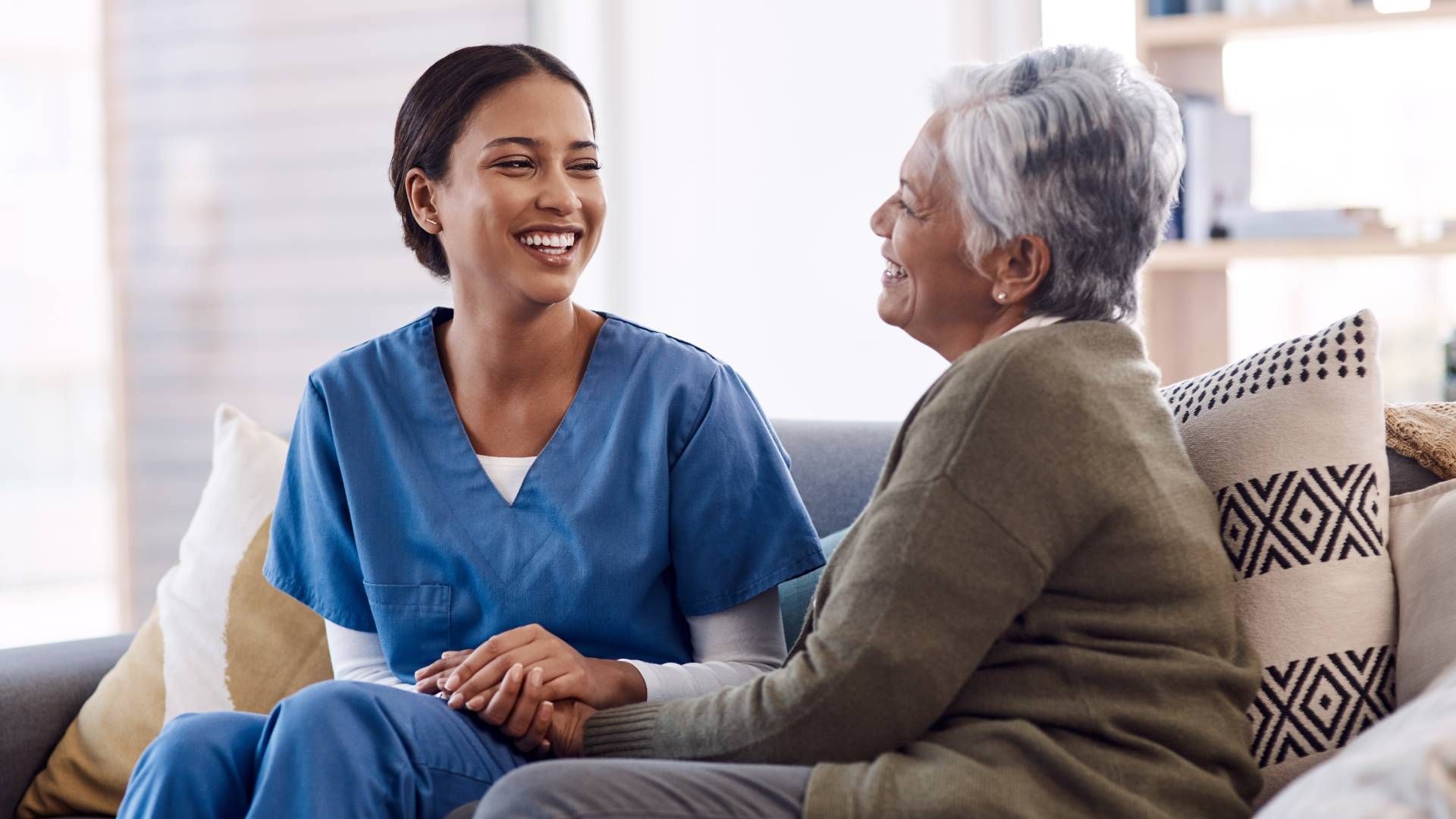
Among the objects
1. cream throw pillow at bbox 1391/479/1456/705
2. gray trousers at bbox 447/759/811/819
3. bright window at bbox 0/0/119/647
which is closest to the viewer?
gray trousers at bbox 447/759/811/819

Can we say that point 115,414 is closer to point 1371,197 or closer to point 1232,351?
point 1232,351

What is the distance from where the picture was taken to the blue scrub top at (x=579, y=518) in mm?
1529

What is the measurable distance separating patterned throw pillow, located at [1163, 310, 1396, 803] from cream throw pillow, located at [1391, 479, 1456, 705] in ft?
0.07

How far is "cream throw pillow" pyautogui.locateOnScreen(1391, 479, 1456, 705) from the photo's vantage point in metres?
1.25

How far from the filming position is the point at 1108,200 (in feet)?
4.20

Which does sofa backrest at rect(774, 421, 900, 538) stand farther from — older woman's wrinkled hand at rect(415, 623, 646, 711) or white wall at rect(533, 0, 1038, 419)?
white wall at rect(533, 0, 1038, 419)

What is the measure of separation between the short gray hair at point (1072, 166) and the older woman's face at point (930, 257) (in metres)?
0.02

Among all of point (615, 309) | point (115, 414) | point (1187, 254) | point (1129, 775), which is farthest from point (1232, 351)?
point (115, 414)

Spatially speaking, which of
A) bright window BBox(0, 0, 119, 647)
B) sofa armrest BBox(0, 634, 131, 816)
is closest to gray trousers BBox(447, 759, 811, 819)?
sofa armrest BBox(0, 634, 131, 816)

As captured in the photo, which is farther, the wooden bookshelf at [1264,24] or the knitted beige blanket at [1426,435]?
the wooden bookshelf at [1264,24]

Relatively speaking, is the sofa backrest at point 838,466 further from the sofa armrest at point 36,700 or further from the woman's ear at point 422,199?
the sofa armrest at point 36,700

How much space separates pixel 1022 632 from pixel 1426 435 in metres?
0.58

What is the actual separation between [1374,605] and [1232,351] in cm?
176

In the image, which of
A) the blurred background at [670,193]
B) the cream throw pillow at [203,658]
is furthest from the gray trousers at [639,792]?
the blurred background at [670,193]
